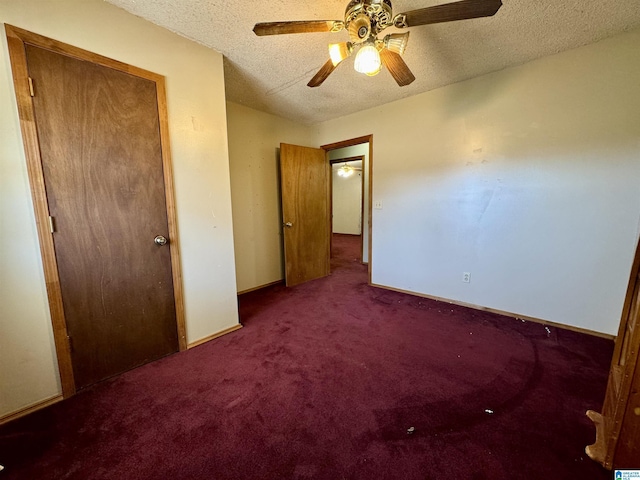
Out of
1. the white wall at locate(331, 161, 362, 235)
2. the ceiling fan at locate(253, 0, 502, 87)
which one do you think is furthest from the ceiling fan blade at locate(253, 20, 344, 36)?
the white wall at locate(331, 161, 362, 235)

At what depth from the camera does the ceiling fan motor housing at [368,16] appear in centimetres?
126

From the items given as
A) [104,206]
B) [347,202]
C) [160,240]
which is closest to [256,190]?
[160,240]

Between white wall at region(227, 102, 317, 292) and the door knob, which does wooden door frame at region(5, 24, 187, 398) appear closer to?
the door knob

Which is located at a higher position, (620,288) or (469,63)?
(469,63)

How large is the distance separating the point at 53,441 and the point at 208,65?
2548 mm

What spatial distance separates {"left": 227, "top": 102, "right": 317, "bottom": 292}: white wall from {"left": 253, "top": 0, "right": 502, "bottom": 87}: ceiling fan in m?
1.92

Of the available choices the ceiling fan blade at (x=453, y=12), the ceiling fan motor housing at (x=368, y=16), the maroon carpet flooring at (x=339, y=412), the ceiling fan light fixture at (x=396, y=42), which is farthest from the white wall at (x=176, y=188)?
the ceiling fan blade at (x=453, y=12)

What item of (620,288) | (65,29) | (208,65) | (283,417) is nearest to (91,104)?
(65,29)

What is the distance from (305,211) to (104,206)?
2406mm

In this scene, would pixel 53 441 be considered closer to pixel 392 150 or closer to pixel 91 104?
pixel 91 104

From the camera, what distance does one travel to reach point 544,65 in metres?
2.14

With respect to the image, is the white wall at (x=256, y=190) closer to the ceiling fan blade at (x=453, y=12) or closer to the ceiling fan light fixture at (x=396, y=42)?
the ceiling fan light fixture at (x=396, y=42)

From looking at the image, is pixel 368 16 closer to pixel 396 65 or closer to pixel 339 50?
pixel 339 50

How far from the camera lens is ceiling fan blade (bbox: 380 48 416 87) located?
1.48m
